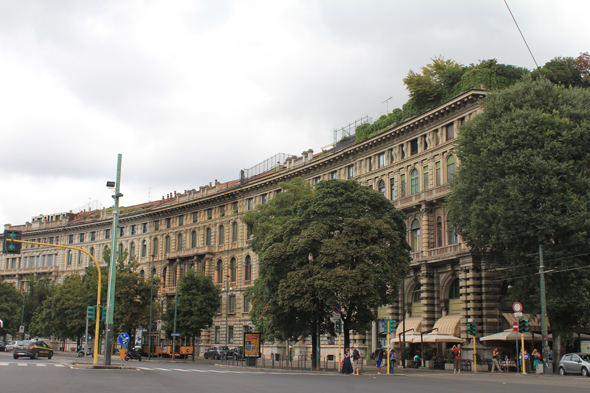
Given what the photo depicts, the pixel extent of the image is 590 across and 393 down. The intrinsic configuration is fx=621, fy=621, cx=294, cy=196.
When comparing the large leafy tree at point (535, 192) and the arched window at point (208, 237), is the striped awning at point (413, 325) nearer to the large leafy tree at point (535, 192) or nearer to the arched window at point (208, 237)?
the large leafy tree at point (535, 192)

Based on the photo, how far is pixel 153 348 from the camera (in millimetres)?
72500

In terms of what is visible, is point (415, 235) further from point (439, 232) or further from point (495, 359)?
point (495, 359)

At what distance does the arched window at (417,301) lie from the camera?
51.4 m

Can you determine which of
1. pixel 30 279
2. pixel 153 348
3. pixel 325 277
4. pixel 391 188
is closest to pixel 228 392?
pixel 325 277

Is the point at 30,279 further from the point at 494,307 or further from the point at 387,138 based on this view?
the point at 494,307

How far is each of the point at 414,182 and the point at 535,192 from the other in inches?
713

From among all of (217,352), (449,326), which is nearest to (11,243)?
(449,326)

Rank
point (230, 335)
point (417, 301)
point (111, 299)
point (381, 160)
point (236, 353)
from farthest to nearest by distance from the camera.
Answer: point (230, 335) < point (236, 353) < point (381, 160) < point (417, 301) < point (111, 299)

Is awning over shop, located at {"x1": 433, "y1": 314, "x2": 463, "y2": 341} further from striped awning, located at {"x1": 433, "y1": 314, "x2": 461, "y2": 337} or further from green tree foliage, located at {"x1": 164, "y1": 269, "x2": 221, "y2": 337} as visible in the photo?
green tree foliage, located at {"x1": 164, "y1": 269, "x2": 221, "y2": 337}

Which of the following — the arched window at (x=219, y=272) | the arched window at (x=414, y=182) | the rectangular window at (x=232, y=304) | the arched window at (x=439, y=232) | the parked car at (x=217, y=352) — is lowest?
the parked car at (x=217, y=352)

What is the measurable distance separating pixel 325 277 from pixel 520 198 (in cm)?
1213

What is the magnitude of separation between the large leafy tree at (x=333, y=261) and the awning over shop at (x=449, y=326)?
20.1 ft

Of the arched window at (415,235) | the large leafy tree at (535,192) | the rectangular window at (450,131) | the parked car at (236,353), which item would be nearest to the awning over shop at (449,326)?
the arched window at (415,235)

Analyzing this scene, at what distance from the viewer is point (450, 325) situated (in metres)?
44.9
